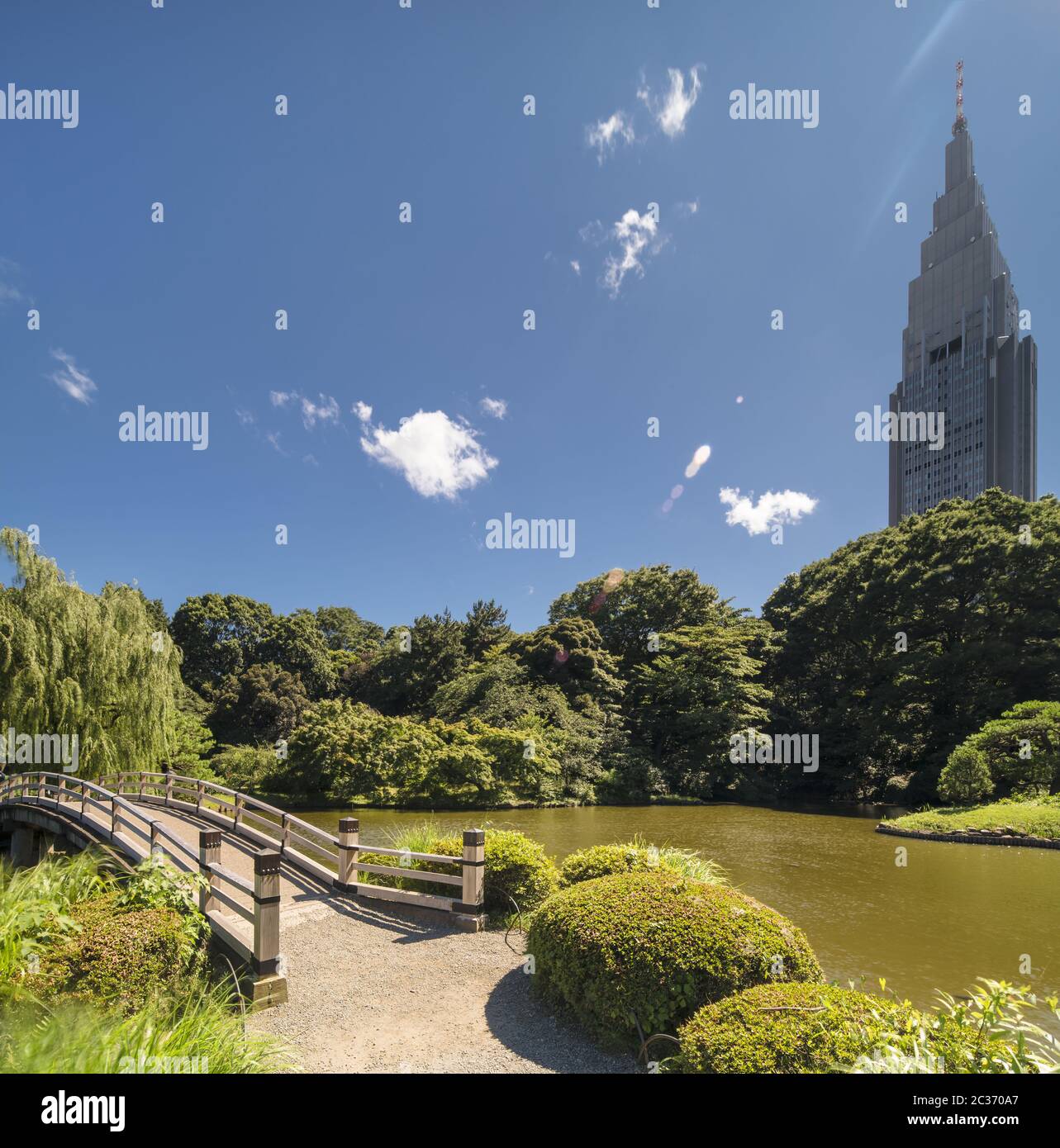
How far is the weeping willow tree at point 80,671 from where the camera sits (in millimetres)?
15242

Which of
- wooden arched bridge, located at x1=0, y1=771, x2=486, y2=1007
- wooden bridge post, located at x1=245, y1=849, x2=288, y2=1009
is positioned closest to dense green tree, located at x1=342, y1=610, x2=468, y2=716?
wooden arched bridge, located at x1=0, y1=771, x2=486, y2=1007

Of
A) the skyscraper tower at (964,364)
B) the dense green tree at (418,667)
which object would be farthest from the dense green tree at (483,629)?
the skyscraper tower at (964,364)

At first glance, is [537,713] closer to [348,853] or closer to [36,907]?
[348,853]

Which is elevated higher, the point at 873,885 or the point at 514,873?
the point at 514,873

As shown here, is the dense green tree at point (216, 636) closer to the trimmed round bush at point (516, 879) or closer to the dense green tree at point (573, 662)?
the dense green tree at point (573, 662)

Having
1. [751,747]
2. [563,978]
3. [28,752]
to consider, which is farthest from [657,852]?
[751,747]

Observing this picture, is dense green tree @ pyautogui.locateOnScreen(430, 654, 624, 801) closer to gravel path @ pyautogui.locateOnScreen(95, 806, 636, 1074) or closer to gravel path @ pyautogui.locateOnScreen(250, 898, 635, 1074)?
gravel path @ pyautogui.locateOnScreen(95, 806, 636, 1074)

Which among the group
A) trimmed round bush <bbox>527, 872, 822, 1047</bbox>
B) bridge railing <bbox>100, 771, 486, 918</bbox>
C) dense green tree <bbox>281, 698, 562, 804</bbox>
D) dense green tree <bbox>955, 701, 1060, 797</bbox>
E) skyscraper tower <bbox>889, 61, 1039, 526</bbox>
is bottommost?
dense green tree <bbox>281, 698, 562, 804</bbox>

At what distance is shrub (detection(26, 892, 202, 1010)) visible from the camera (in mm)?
4734

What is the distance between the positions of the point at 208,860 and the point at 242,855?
3871mm

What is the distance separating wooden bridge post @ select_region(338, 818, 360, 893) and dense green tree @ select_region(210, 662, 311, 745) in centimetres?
2526

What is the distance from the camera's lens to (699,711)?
1086 inches

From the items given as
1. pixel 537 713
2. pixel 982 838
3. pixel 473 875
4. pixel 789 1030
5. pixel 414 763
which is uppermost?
pixel 789 1030

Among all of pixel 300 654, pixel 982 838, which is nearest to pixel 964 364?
pixel 982 838
